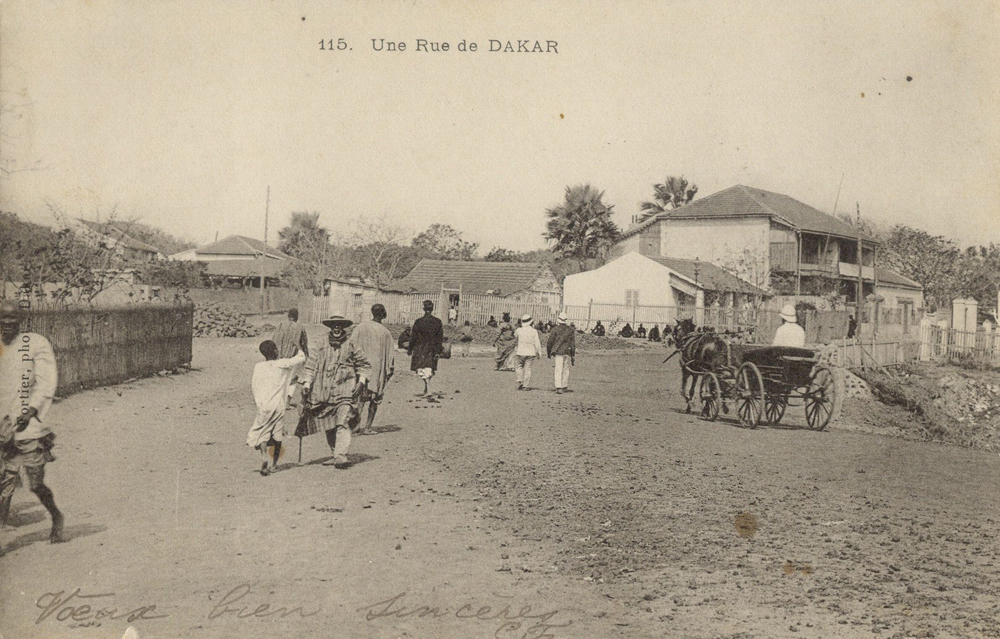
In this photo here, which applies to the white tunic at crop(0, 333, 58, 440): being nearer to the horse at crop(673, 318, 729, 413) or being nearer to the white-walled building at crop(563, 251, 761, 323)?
the horse at crop(673, 318, 729, 413)

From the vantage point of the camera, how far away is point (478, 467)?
8250 mm

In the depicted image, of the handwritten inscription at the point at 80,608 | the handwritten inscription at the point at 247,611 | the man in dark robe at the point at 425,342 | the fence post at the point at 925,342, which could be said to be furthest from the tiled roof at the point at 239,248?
the handwritten inscription at the point at 247,611

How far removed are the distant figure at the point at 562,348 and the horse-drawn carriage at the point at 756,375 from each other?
2798 millimetres

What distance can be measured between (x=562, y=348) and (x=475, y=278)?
26.5 meters

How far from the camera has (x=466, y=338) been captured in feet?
76.1

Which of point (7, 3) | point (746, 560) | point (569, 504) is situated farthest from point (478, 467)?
point (7, 3)

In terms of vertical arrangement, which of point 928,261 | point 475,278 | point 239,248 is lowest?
point 475,278

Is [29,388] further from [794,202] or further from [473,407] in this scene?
[794,202]

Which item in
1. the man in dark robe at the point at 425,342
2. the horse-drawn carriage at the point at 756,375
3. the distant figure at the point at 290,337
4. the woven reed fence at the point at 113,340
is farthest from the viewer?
the man in dark robe at the point at 425,342

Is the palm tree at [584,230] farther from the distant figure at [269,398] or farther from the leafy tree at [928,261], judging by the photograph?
the distant figure at [269,398]

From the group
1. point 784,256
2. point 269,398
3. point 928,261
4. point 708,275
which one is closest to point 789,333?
point 269,398

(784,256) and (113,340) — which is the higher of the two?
(784,256)

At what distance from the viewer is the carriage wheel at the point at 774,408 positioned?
11.4 metres

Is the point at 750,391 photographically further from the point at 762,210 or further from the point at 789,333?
the point at 762,210
